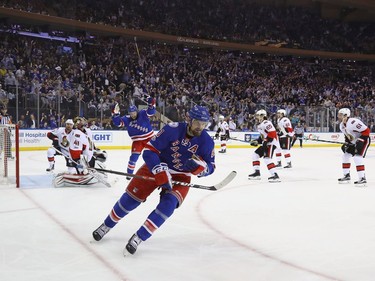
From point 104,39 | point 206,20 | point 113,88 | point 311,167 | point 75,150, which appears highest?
point 206,20

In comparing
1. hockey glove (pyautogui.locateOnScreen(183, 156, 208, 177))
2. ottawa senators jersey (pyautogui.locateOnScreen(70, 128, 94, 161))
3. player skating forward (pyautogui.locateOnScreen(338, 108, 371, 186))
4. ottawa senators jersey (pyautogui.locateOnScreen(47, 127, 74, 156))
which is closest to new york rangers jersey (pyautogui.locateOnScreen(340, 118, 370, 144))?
player skating forward (pyautogui.locateOnScreen(338, 108, 371, 186))

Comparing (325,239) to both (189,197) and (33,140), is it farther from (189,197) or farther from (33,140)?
(33,140)

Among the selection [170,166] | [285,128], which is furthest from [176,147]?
[285,128]

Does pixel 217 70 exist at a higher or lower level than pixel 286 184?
higher

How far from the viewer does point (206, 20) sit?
81.3ft

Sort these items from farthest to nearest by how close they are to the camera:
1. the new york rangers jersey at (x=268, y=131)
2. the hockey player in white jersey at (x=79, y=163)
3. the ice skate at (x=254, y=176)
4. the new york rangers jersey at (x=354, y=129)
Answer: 1. the ice skate at (x=254, y=176)
2. the new york rangers jersey at (x=268, y=131)
3. the new york rangers jersey at (x=354, y=129)
4. the hockey player in white jersey at (x=79, y=163)

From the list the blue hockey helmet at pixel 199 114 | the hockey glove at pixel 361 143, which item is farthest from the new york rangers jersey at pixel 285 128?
the blue hockey helmet at pixel 199 114

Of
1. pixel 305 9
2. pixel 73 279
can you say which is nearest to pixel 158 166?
pixel 73 279

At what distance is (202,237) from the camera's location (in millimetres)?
4332

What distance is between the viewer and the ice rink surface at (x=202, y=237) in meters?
3.33

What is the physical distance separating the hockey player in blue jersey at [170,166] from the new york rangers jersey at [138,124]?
3.87 m

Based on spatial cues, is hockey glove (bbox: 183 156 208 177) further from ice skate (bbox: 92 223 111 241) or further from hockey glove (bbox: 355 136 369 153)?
hockey glove (bbox: 355 136 369 153)

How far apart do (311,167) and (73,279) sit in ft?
28.8

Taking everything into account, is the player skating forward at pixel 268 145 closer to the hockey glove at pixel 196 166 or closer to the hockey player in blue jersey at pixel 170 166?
the hockey player in blue jersey at pixel 170 166
